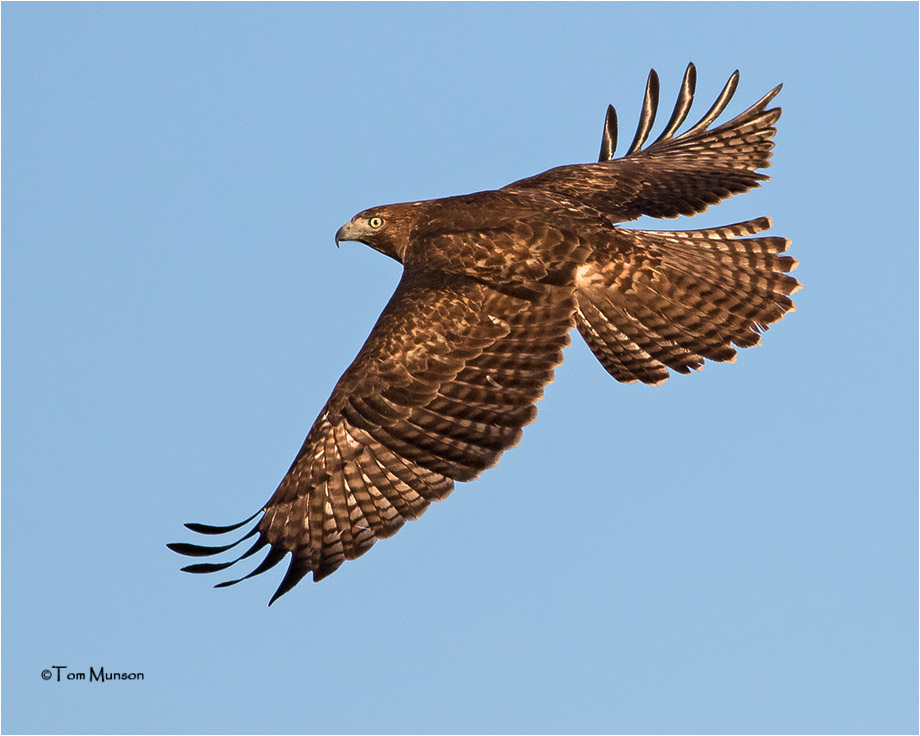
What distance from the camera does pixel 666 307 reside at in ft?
41.2

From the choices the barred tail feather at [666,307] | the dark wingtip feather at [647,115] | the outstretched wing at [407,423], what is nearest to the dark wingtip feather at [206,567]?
the outstretched wing at [407,423]

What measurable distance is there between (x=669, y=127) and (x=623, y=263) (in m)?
3.53

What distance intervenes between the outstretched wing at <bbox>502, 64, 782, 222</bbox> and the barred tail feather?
838 millimetres

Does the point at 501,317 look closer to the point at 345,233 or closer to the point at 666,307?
the point at 666,307

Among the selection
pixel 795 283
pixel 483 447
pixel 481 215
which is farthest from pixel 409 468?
pixel 795 283

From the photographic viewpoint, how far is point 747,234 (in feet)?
42.9

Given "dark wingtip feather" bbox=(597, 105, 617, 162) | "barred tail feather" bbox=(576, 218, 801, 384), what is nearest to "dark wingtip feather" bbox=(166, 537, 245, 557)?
"barred tail feather" bbox=(576, 218, 801, 384)

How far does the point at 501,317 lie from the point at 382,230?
2507mm

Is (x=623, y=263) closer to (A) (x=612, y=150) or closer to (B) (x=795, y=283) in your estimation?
(B) (x=795, y=283)

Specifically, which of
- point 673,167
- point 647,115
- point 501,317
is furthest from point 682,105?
point 501,317

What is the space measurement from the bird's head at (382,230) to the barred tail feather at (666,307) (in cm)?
202

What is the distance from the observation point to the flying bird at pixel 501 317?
36.4 feet

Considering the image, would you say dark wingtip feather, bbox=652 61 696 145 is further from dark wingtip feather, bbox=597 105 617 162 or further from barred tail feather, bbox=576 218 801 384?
barred tail feather, bbox=576 218 801 384

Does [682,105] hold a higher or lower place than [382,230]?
higher
